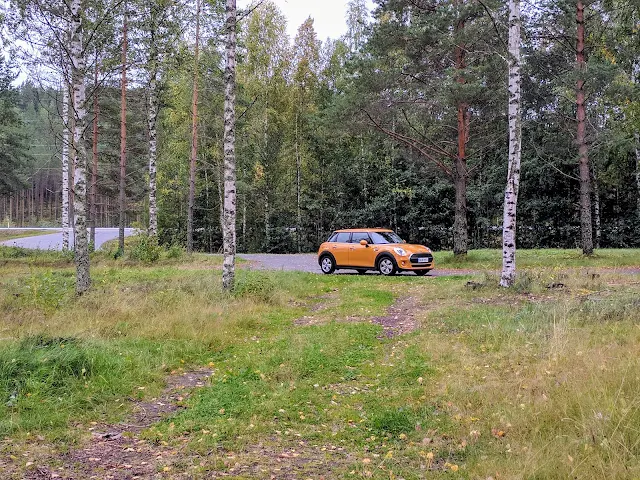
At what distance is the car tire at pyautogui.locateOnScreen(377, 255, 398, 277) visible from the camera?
639 inches

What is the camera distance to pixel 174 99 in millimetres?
26906

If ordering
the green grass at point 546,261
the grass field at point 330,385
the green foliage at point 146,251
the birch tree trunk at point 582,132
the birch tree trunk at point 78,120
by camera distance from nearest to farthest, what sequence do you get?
the grass field at point 330,385
the birch tree trunk at point 78,120
the green grass at point 546,261
the birch tree trunk at point 582,132
the green foliage at point 146,251

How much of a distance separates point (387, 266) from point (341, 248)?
1957 millimetres

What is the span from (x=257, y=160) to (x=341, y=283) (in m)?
20.5

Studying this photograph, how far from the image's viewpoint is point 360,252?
55.7 ft

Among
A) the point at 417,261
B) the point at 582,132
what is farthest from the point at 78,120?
the point at 582,132

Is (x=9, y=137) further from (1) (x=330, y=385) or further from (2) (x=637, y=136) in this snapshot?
(2) (x=637, y=136)

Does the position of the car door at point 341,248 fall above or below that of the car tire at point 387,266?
above

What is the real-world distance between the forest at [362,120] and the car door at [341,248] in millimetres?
5298

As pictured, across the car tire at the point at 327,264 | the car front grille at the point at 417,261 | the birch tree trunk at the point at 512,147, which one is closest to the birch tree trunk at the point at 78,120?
the car tire at the point at 327,264

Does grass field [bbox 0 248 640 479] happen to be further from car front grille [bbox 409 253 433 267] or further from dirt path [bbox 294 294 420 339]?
car front grille [bbox 409 253 433 267]

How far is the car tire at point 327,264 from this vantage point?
17.7 m

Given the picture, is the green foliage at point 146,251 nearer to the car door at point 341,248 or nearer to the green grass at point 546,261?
the car door at point 341,248

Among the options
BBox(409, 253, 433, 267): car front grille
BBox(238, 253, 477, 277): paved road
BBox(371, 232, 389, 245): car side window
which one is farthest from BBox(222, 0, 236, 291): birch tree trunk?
BBox(409, 253, 433, 267): car front grille
